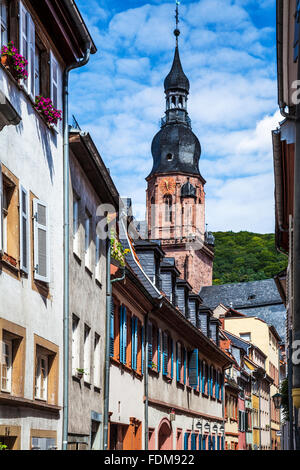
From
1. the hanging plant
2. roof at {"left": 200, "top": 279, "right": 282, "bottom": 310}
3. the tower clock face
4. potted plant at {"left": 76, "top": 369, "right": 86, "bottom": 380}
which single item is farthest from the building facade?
roof at {"left": 200, "top": 279, "right": 282, "bottom": 310}

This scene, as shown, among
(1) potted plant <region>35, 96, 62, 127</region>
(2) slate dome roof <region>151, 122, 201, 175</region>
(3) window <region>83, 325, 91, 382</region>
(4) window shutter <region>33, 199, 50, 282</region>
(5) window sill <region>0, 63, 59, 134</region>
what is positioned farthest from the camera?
(2) slate dome roof <region>151, 122, 201, 175</region>

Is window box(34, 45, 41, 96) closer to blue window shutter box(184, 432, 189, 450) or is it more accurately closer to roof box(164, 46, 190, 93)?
blue window shutter box(184, 432, 189, 450)

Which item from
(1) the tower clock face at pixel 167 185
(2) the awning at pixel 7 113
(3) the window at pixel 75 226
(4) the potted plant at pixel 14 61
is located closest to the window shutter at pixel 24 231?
(4) the potted plant at pixel 14 61

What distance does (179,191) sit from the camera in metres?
119

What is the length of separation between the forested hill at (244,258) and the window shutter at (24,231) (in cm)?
13879

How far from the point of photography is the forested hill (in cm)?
15249

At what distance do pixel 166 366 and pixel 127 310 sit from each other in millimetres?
5812

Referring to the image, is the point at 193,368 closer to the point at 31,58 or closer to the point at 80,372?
the point at 80,372

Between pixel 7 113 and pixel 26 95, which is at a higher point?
pixel 26 95

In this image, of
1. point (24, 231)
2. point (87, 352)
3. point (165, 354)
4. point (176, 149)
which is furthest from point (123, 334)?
point (176, 149)

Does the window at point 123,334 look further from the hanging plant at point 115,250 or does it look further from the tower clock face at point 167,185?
the tower clock face at point 167,185

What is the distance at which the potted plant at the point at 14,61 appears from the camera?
12.0 m

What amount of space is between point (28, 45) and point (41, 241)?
282 centimetres

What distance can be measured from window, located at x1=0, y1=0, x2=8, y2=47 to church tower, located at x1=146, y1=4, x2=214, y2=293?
102734 millimetres
